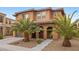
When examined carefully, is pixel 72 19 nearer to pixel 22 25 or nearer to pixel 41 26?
pixel 41 26

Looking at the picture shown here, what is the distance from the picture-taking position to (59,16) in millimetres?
5254

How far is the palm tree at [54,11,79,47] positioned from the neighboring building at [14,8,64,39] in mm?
134

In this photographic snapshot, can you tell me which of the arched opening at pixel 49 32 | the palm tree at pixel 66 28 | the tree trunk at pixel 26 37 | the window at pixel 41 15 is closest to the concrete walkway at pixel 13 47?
the arched opening at pixel 49 32

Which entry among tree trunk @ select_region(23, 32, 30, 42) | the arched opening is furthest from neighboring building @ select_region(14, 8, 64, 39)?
tree trunk @ select_region(23, 32, 30, 42)

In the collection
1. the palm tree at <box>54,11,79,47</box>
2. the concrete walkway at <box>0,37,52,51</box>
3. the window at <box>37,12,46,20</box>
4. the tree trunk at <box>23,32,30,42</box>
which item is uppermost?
the window at <box>37,12,46,20</box>

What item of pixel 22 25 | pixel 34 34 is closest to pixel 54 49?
pixel 34 34

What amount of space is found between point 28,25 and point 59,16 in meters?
0.79

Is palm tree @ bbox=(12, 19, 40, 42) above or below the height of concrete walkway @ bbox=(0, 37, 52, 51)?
above

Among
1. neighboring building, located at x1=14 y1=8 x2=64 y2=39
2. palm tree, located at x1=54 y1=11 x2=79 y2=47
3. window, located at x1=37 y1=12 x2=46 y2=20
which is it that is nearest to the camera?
palm tree, located at x1=54 y1=11 x2=79 y2=47

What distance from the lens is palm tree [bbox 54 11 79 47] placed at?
519 cm

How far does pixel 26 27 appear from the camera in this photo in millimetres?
5398

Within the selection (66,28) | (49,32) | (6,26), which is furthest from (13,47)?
(66,28)

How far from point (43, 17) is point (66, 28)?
2.08 ft

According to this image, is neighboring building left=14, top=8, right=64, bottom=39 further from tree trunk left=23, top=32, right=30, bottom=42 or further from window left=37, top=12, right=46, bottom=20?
tree trunk left=23, top=32, right=30, bottom=42
